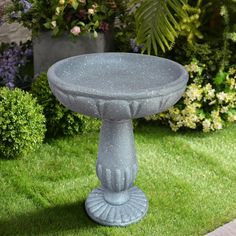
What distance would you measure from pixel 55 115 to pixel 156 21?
1167mm

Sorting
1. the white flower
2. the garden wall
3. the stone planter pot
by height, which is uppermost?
the white flower

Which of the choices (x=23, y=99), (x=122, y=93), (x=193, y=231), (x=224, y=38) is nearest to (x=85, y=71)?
(x=122, y=93)

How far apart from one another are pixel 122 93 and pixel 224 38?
2.12m

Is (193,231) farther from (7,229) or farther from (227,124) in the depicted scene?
(227,124)

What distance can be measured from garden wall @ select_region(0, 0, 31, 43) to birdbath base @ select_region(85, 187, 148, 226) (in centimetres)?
306

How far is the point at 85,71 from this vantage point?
3.00m

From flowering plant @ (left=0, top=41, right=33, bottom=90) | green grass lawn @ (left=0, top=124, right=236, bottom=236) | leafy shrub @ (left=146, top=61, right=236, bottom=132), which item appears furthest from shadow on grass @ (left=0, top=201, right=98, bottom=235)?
flowering plant @ (left=0, top=41, right=33, bottom=90)

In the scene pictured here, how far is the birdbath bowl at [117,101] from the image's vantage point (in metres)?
2.43

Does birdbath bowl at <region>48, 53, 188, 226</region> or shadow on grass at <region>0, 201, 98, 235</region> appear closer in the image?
birdbath bowl at <region>48, 53, 188, 226</region>

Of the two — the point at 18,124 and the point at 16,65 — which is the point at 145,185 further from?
the point at 16,65

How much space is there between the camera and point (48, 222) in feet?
9.88

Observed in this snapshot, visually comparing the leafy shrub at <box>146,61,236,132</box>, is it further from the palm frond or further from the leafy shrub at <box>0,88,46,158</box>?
the leafy shrub at <box>0,88,46,158</box>

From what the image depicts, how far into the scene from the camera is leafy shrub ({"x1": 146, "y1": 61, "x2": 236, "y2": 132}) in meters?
4.18

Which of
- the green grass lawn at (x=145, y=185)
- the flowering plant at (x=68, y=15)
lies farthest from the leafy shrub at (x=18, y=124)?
the flowering plant at (x=68, y=15)
